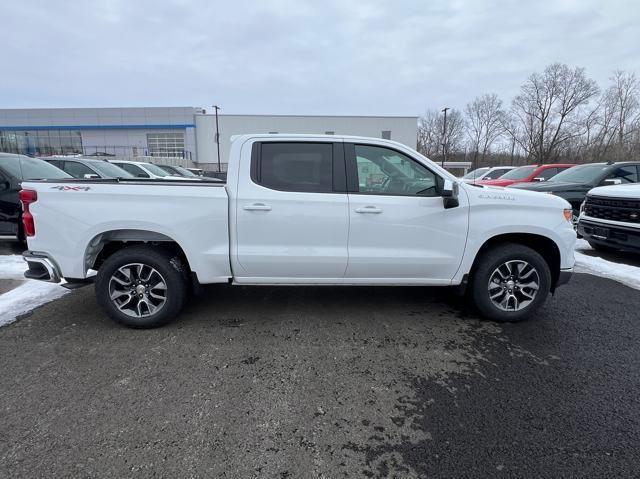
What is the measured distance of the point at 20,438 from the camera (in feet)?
7.29

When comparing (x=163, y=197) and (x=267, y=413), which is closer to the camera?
(x=267, y=413)

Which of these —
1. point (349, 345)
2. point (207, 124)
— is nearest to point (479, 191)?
point (349, 345)

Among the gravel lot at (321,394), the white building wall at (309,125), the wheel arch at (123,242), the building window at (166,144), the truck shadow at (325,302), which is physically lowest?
the gravel lot at (321,394)

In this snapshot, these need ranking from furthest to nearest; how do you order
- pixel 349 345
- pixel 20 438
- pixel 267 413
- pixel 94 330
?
pixel 94 330 < pixel 349 345 < pixel 267 413 < pixel 20 438

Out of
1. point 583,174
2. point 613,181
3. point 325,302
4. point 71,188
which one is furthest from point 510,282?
point 583,174

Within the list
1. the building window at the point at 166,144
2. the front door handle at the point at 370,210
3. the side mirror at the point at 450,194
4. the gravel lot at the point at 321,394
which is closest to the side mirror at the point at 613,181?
the gravel lot at the point at 321,394

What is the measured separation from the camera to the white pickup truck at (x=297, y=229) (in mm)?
3520

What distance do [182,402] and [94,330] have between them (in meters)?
1.73

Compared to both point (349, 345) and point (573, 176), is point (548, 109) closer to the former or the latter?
point (573, 176)

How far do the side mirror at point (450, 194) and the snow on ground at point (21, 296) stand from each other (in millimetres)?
4743

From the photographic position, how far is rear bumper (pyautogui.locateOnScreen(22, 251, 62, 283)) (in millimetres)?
3572

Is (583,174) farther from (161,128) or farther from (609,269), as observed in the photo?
(161,128)

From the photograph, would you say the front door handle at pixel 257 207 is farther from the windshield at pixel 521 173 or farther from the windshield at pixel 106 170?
the windshield at pixel 521 173

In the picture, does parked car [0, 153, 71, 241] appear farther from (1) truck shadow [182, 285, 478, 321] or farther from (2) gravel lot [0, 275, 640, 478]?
(1) truck shadow [182, 285, 478, 321]
